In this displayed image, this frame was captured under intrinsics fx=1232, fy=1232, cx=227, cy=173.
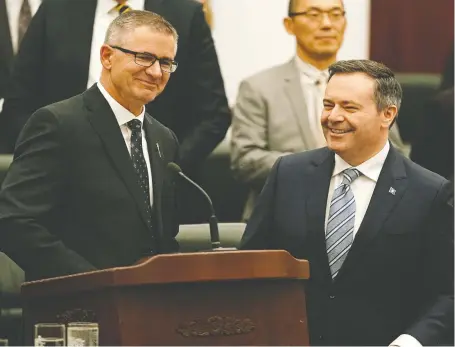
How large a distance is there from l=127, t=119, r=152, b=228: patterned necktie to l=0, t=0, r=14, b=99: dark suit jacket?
3.66ft

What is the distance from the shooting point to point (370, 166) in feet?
10.5

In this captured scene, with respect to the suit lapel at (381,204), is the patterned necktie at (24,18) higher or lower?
higher

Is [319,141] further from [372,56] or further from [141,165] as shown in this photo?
[372,56]

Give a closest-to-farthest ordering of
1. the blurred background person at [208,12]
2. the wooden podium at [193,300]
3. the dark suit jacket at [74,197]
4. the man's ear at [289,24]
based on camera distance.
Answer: the wooden podium at [193,300]
the dark suit jacket at [74,197]
the man's ear at [289,24]
the blurred background person at [208,12]

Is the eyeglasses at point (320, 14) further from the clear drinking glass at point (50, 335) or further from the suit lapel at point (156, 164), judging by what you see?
the clear drinking glass at point (50, 335)

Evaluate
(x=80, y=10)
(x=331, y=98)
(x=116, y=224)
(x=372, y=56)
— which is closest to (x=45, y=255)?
(x=116, y=224)

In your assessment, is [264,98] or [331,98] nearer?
[331,98]

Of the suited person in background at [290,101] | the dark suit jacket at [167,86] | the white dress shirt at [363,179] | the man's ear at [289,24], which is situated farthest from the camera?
the man's ear at [289,24]

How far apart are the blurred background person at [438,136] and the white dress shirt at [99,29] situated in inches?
42.3

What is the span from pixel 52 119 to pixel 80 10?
3.32 ft

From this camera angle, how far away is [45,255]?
291cm

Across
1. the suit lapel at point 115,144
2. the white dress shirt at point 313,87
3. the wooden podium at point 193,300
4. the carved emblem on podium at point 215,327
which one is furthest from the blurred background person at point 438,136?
the carved emblem on podium at point 215,327

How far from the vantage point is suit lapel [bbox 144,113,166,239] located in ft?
10.3

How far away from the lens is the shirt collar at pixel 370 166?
10.5ft
